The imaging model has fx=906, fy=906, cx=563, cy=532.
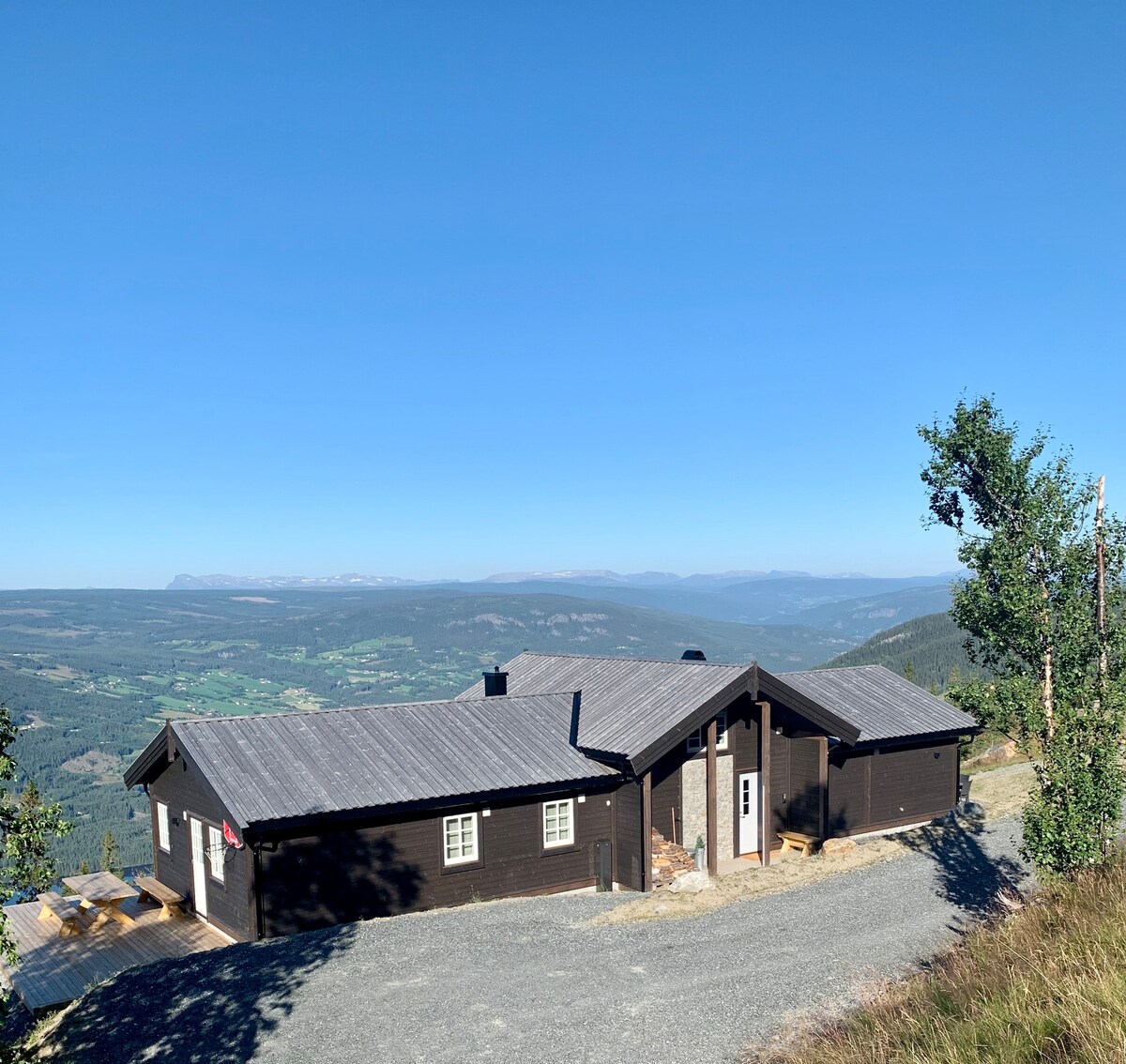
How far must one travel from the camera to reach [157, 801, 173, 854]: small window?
75.4ft

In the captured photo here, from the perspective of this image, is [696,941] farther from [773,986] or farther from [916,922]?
[916,922]

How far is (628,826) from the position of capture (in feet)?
72.1

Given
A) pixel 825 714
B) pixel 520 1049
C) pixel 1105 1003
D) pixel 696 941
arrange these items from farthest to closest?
1. pixel 825 714
2. pixel 696 941
3. pixel 520 1049
4. pixel 1105 1003

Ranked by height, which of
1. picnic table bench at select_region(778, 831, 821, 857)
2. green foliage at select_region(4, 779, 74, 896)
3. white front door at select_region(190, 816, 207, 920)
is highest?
green foliage at select_region(4, 779, 74, 896)

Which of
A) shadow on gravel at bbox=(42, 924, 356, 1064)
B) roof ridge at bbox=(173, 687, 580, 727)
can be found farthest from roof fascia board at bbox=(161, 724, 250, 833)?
shadow on gravel at bbox=(42, 924, 356, 1064)

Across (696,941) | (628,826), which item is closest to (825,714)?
(628,826)

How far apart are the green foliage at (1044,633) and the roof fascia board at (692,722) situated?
21.8 feet

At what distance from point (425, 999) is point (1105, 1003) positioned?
9931 mm

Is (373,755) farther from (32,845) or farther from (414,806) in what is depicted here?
(32,845)

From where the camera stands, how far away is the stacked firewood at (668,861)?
21.8 meters

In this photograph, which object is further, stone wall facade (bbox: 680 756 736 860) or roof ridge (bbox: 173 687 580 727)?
stone wall facade (bbox: 680 756 736 860)

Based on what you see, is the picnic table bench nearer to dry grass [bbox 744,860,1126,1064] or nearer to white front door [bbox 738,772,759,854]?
white front door [bbox 738,772,759,854]

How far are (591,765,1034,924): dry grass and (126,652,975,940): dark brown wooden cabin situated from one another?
1.30m

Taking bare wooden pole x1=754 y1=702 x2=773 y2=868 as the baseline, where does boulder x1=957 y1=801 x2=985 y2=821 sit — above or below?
below
